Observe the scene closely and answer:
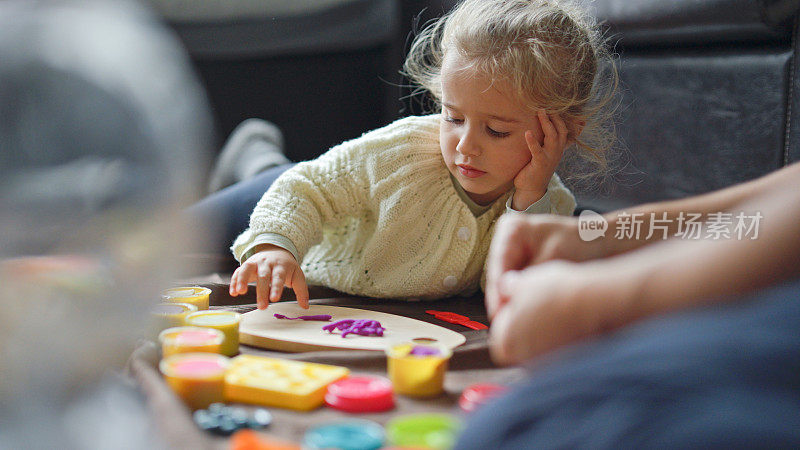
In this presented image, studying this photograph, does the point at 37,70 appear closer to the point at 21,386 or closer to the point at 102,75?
the point at 102,75

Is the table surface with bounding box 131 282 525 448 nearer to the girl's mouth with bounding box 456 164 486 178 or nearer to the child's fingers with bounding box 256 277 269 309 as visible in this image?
the child's fingers with bounding box 256 277 269 309

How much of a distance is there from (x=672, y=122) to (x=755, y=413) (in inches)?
38.3

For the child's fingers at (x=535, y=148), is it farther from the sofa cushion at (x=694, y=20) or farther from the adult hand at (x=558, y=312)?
the adult hand at (x=558, y=312)

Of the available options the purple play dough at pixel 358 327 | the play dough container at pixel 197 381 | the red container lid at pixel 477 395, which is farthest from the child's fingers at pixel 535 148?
the play dough container at pixel 197 381

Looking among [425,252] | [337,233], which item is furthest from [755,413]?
[337,233]

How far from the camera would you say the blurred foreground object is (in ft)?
1.63

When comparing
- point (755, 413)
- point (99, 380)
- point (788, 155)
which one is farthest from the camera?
point (788, 155)

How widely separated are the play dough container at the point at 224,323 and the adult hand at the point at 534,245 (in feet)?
0.96

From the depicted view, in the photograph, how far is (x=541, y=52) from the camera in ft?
3.39

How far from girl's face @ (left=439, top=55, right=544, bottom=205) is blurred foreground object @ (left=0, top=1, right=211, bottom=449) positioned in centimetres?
54

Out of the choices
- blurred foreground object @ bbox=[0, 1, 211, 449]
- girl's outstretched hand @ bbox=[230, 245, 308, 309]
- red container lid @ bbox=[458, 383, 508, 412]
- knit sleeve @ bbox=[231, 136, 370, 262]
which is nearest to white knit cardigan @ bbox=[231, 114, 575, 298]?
knit sleeve @ bbox=[231, 136, 370, 262]

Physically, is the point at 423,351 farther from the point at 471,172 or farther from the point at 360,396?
the point at 471,172

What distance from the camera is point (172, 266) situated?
59 centimetres

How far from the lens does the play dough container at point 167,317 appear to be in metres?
0.80
